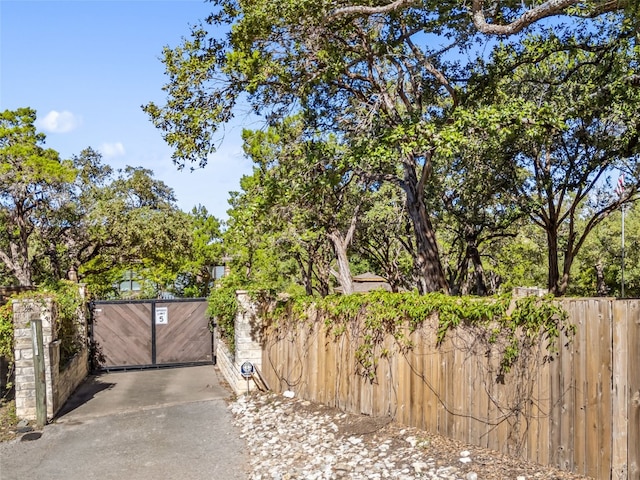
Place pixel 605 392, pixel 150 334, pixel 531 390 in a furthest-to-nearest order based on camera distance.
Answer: pixel 150 334 < pixel 531 390 < pixel 605 392

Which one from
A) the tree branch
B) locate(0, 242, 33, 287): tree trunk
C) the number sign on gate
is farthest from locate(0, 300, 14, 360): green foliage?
locate(0, 242, 33, 287): tree trunk

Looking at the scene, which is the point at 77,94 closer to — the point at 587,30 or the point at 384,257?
the point at 587,30

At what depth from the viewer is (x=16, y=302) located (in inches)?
322

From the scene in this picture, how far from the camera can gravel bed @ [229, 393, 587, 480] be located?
491 cm

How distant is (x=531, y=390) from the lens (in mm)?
4875

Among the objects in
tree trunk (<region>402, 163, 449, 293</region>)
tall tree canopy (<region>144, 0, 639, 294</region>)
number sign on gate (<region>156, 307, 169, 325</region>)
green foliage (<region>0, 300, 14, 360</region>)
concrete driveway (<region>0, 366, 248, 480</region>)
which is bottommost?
concrete driveway (<region>0, 366, 248, 480</region>)

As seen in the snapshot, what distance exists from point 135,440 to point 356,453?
10.6 ft

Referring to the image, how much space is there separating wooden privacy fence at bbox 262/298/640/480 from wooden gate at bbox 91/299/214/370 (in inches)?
266

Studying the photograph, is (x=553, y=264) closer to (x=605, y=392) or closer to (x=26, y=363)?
(x=605, y=392)

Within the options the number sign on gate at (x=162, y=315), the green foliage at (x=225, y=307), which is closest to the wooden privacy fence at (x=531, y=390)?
the green foliage at (x=225, y=307)

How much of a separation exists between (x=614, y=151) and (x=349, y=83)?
5.20m

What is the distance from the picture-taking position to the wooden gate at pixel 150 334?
41.3 feet

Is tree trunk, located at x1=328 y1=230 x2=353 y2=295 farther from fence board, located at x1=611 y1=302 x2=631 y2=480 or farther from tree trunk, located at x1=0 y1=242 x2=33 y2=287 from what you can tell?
tree trunk, located at x1=0 y1=242 x2=33 y2=287

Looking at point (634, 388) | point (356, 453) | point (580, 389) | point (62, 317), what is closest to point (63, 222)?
point (62, 317)
